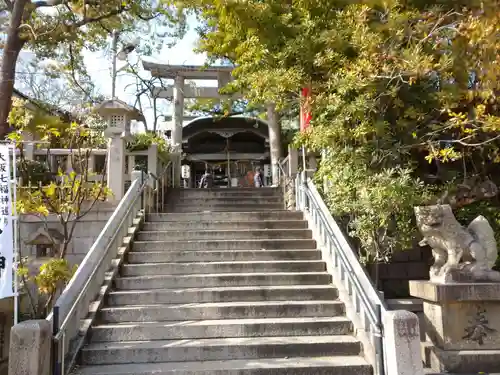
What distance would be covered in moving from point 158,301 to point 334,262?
9.63 ft

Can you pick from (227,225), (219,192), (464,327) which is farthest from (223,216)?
(464,327)

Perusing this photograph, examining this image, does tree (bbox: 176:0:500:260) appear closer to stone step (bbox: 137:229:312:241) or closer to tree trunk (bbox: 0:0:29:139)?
stone step (bbox: 137:229:312:241)

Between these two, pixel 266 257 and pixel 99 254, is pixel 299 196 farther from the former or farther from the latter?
pixel 99 254

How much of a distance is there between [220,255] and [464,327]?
13.1ft

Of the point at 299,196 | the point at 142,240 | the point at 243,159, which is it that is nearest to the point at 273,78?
the point at 299,196

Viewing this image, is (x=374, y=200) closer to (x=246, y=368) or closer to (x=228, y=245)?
(x=228, y=245)

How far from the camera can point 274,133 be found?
1400 cm

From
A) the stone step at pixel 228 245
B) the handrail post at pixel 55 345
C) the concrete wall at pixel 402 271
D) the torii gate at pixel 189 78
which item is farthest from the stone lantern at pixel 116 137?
the concrete wall at pixel 402 271

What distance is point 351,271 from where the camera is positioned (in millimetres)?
5492

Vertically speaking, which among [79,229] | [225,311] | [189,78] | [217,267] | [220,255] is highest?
[189,78]

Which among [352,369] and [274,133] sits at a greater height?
[274,133]

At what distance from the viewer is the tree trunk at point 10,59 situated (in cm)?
841

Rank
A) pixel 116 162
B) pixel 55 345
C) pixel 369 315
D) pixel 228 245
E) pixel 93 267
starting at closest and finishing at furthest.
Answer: pixel 55 345 → pixel 369 315 → pixel 93 267 → pixel 228 245 → pixel 116 162

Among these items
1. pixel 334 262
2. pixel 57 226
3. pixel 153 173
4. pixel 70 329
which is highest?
pixel 153 173
